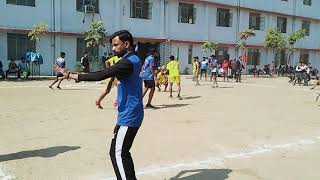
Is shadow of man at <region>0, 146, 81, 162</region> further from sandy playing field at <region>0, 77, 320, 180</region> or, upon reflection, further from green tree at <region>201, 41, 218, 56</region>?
green tree at <region>201, 41, 218, 56</region>

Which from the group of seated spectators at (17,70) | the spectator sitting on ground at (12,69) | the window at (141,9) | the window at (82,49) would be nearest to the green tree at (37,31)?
the group of seated spectators at (17,70)

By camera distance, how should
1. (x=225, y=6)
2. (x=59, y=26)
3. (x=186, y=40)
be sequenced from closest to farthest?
(x=59, y=26) < (x=186, y=40) < (x=225, y=6)

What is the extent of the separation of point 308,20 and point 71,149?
4185cm

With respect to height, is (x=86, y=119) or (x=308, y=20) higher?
(x=308, y=20)

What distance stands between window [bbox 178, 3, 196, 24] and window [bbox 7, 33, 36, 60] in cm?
1237

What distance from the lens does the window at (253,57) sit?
39.5 metres

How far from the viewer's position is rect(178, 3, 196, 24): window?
34.0m

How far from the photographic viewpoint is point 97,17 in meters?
29.2

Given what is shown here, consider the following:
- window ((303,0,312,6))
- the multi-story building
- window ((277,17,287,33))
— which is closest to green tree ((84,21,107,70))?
the multi-story building

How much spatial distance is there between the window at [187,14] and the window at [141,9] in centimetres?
288

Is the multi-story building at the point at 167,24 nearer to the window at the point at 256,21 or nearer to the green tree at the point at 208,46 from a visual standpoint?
the window at the point at 256,21

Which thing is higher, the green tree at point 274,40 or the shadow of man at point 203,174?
the green tree at point 274,40

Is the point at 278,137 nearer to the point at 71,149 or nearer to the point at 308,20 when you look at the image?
the point at 71,149

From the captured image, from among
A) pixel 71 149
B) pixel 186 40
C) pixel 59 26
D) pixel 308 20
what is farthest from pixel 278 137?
pixel 308 20
